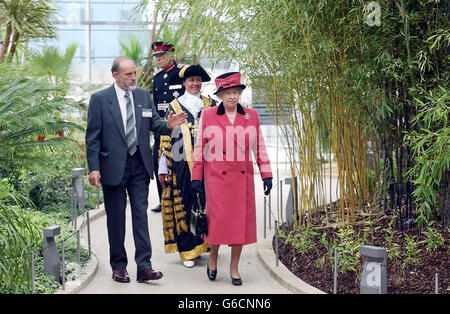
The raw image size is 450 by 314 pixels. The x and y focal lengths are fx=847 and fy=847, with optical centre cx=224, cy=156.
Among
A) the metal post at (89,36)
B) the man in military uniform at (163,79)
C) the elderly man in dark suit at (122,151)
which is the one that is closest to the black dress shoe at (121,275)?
the elderly man in dark suit at (122,151)

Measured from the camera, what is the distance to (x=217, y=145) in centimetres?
577

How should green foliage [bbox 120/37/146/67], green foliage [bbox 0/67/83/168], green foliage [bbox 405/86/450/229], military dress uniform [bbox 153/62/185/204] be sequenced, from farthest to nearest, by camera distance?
1. green foliage [bbox 120/37/146/67]
2. military dress uniform [bbox 153/62/185/204]
3. green foliage [bbox 0/67/83/168]
4. green foliage [bbox 405/86/450/229]

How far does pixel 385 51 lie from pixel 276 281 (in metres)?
1.81

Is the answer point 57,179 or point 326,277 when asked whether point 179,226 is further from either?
point 57,179

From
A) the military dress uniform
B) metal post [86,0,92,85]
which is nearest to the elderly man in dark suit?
the military dress uniform

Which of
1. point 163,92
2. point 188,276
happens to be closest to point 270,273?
point 188,276

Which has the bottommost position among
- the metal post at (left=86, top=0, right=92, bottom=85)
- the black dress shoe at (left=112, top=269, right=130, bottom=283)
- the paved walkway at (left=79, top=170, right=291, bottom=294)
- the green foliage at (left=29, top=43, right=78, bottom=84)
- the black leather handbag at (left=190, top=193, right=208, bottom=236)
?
the paved walkway at (left=79, top=170, right=291, bottom=294)

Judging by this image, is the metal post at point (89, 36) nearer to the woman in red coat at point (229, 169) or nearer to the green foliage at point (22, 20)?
the green foliage at point (22, 20)

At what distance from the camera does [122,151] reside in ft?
18.7

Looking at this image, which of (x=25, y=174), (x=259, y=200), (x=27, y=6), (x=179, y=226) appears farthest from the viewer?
(x=259, y=200)

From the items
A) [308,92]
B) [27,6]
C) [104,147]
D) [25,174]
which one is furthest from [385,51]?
[27,6]

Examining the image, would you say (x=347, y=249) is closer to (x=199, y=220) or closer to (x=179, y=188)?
(x=199, y=220)

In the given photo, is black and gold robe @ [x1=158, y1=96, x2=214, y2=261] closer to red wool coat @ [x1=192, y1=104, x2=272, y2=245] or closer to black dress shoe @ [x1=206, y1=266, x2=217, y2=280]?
black dress shoe @ [x1=206, y1=266, x2=217, y2=280]

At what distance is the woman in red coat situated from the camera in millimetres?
5730
